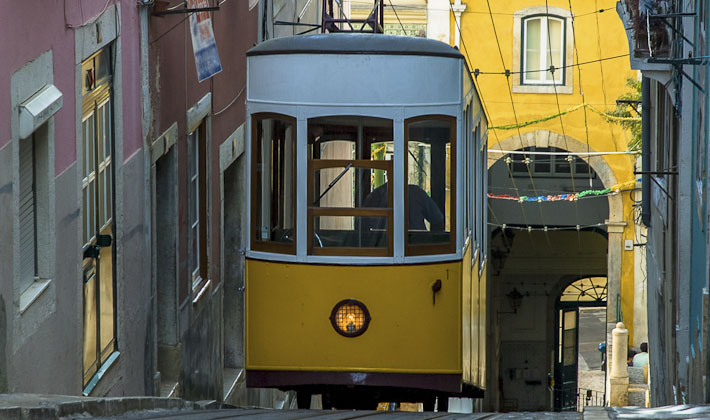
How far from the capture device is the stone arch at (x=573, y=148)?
78.7ft

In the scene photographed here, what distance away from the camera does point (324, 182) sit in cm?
817

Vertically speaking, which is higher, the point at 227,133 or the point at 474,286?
the point at 227,133

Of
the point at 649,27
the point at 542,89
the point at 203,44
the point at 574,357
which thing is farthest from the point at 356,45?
the point at 574,357

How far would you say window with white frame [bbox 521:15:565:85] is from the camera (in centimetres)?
2316

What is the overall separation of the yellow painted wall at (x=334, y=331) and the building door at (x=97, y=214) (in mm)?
974

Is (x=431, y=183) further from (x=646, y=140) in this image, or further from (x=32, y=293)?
(x=646, y=140)

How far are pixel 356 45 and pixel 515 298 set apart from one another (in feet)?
69.5

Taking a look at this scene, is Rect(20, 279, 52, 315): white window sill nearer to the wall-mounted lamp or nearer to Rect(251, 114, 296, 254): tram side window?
Rect(251, 114, 296, 254): tram side window

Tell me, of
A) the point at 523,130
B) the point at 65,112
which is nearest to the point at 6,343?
the point at 65,112

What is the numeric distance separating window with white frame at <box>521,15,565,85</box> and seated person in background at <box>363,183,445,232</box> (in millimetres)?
15410

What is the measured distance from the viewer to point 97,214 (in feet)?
27.2

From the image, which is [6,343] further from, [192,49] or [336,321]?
[192,49]

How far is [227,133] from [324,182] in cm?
460

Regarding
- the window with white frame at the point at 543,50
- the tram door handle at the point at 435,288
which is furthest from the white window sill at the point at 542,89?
the tram door handle at the point at 435,288
